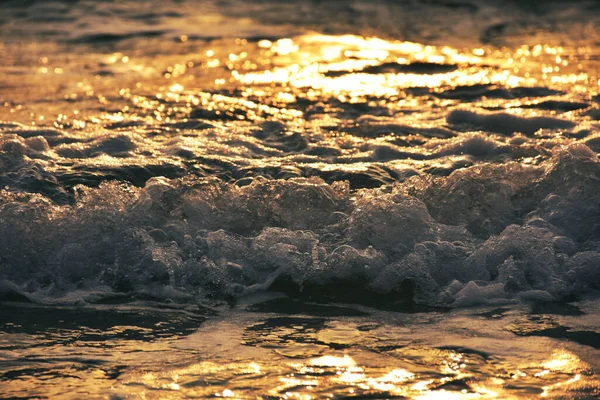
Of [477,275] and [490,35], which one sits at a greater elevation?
[490,35]

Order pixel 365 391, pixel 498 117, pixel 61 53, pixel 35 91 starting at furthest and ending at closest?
A: pixel 61 53 → pixel 35 91 → pixel 498 117 → pixel 365 391

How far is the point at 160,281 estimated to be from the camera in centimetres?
387

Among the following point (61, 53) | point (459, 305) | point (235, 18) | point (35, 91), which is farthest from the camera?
point (235, 18)

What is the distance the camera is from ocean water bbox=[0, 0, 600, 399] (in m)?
A: 3.10

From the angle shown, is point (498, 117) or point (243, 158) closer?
point (243, 158)

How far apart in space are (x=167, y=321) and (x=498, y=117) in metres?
3.69

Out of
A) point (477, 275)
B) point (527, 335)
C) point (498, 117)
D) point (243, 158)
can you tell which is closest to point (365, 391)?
point (527, 335)

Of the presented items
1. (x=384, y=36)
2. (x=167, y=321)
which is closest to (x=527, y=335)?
(x=167, y=321)

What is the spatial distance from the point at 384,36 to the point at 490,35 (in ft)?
3.80

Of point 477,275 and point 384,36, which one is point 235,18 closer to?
point 384,36

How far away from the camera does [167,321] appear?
3.53 metres

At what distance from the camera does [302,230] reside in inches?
169

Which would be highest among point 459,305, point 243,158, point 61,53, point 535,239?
point 61,53

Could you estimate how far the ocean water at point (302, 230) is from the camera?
3.10 metres
